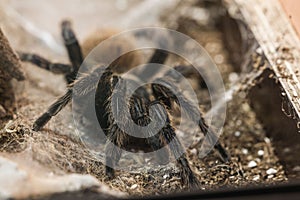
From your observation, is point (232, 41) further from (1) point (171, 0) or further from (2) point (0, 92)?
(2) point (0, 92)

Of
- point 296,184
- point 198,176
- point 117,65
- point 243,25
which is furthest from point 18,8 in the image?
point 296,184

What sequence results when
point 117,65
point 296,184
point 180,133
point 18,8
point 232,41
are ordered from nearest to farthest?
1. point 296,184
2. point 180,133
3. point 117,65
4. point 232,41
5. point 18,8

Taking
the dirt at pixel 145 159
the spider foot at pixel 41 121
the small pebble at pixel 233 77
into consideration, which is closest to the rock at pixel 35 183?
the dirt at pixel 145 159

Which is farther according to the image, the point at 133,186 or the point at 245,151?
the point at 245,151

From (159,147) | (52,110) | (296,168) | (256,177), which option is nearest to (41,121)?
(52,110)

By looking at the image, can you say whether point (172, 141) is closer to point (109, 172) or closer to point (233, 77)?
point (109, 172)

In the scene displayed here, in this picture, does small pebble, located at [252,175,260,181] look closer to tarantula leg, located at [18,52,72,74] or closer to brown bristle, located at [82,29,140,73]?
brown bristle, located at [82,29,140,73]

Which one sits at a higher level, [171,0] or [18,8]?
[18,8]

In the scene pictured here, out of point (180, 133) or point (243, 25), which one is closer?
point (180, 133)
